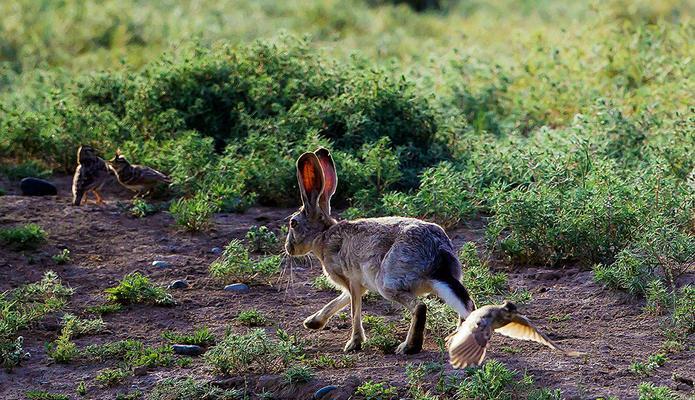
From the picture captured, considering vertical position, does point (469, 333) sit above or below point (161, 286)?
above

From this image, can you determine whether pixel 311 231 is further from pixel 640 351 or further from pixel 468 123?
pixel 468 123

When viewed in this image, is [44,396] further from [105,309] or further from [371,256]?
[371,256]


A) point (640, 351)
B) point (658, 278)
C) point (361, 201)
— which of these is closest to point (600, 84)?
point (361, 201)

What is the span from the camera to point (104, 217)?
8984 millimetres

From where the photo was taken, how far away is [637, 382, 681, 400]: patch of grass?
5242mm

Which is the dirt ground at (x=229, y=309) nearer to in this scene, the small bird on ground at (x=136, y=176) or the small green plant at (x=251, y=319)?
the small green plant at (x=251, y=319)

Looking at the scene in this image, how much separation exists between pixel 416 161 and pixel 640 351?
3879 mm

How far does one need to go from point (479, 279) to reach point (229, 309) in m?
1.52

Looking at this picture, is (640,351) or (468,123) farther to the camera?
(468,123)

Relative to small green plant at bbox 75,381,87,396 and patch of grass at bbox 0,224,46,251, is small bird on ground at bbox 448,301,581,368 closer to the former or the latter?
small green plant at bbox 75,381,87,396

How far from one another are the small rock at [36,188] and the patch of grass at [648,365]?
5.38 m

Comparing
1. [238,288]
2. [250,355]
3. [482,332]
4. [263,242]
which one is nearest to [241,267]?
[238,288]

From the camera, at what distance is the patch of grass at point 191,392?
5.88 meters

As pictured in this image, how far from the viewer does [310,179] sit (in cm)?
689
